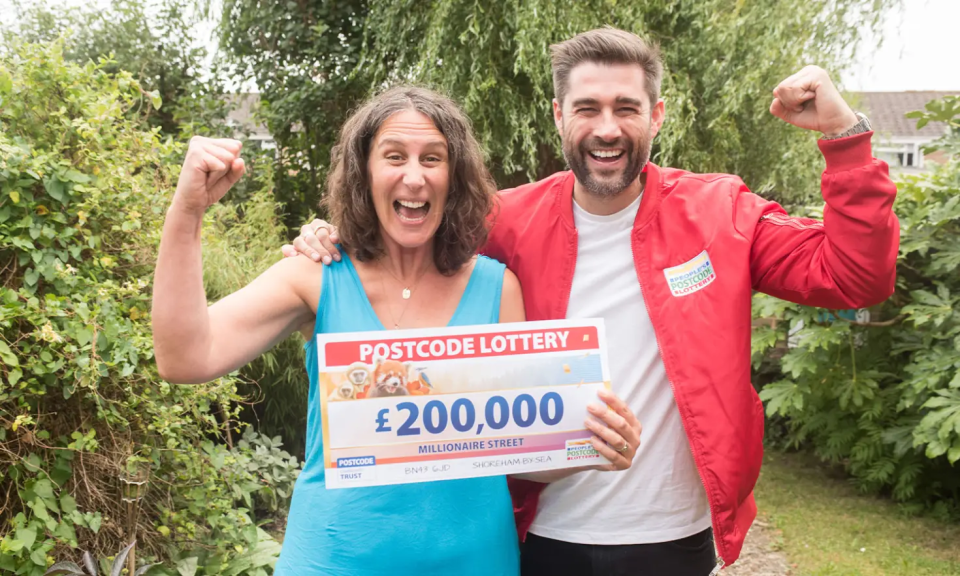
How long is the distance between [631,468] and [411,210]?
3.02 feet

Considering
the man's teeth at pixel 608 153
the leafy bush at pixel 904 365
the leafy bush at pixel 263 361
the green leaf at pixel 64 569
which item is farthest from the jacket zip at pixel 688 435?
the leafy bush at pixel 904 365

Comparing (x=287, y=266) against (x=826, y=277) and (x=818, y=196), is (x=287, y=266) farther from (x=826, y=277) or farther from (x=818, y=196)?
(x=818, y=196)

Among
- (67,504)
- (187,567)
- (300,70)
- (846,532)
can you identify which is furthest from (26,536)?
(300,70)

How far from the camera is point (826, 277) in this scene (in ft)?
6.98

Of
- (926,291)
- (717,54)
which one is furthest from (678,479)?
(717,54)

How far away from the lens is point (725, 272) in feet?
7.01

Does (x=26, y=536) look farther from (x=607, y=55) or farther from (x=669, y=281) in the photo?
(x=607, y=55)

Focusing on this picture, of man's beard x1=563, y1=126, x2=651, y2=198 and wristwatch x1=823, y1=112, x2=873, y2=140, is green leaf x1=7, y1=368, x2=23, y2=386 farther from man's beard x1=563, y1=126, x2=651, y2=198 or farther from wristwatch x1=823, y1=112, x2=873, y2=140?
wristwatch x1=823, y1=112, x2=873, y2=140

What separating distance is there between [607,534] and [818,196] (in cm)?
796

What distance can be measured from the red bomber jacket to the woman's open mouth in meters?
0.43

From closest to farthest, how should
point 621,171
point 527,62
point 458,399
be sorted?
point 458,399
point 621,171
point 527,62

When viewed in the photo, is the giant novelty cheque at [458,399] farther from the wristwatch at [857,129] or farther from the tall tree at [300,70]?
the tall tree at [300,70]

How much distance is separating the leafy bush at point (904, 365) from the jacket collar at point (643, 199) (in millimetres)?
3684

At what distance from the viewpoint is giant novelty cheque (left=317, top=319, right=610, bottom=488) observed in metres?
1.72
